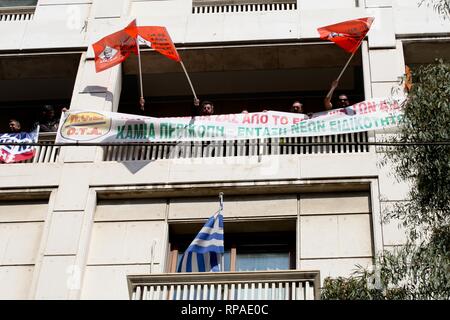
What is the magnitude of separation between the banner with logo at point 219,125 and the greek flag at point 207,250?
2.86 metres

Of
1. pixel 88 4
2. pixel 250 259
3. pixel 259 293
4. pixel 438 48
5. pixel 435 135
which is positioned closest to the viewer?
pixel 435 135

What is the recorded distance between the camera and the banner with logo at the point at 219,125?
58.6 feet

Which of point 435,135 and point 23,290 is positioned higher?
point 435,135

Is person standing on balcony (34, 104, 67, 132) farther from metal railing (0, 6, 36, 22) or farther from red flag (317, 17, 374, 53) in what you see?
red flag (317, 17, 374, 53)

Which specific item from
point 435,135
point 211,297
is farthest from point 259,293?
point 435,135

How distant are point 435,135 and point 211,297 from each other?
4894 mm

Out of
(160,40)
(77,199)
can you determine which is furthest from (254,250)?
(160,40)

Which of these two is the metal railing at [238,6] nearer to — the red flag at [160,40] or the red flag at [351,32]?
the red flag at [160,40]

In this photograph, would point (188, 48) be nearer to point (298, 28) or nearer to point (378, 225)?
point (298, 28)

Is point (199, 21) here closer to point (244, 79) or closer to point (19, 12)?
point (244, 79)

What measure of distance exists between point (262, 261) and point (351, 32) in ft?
18.2

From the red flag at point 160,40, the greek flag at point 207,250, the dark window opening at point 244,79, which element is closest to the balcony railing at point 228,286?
the greek flag at point 207,250

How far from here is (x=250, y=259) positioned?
17234mm

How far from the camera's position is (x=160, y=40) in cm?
1922
